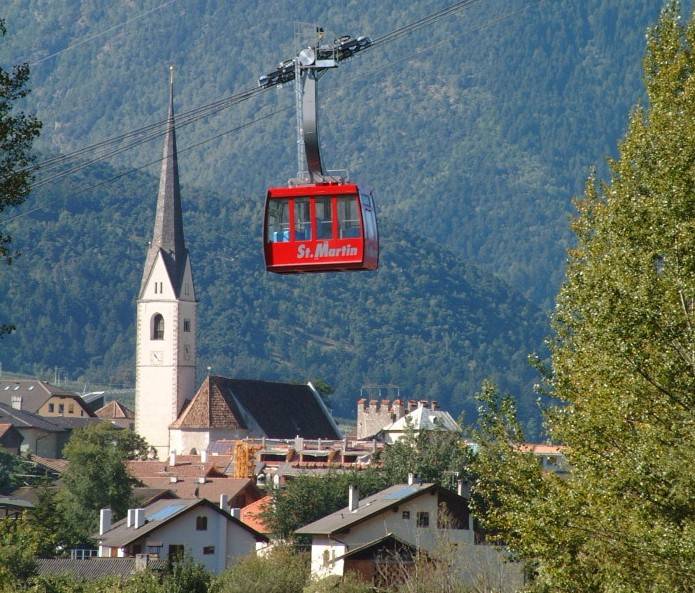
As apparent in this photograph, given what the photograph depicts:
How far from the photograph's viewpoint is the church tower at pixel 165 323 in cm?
18825

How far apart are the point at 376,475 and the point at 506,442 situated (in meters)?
74.4

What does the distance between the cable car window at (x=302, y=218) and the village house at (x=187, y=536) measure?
40.6 m

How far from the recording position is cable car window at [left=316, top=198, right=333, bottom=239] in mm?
42781

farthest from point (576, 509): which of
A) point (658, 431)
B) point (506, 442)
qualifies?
point (506, 442)

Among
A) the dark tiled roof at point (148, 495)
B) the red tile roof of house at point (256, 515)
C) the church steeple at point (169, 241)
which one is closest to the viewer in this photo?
the red tile roof of house at point (256, 515)

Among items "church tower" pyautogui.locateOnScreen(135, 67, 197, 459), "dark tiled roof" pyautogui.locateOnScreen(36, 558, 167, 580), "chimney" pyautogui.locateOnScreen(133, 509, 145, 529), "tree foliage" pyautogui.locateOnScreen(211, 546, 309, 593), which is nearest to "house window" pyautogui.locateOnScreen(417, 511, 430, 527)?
"tree foliage" pyautogui.locateOnScreen(211, 546, 309, 593)

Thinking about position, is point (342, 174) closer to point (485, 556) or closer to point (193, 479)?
point (485, 556)

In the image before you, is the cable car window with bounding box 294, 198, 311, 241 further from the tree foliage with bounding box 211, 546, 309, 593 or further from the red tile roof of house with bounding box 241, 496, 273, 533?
the red tile roof of house with bounding box 241, 496, 273, 533

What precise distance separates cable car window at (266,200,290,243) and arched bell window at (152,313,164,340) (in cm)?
14805

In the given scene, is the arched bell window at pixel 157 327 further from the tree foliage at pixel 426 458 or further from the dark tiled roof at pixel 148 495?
the tree foliage at pixel 426 458

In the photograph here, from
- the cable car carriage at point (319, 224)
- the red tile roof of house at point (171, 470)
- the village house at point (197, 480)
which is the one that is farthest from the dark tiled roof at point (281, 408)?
the cable car carriage at point (319, 224)

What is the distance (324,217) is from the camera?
42.9 meters

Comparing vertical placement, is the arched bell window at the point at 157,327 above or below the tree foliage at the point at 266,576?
above

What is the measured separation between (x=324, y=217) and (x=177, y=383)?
148150mm
